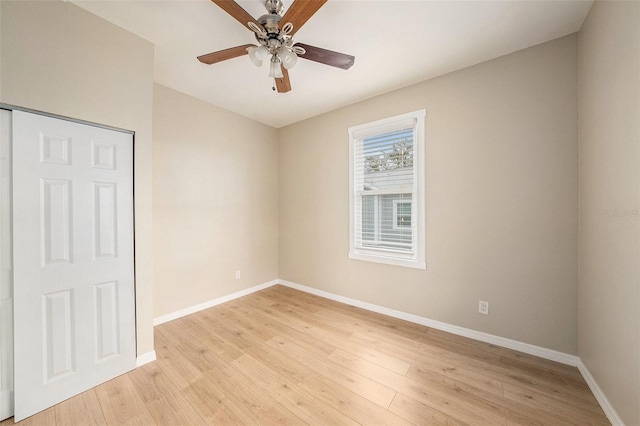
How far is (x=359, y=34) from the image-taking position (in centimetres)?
184

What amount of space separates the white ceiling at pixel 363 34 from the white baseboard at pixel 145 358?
2681 millimetres

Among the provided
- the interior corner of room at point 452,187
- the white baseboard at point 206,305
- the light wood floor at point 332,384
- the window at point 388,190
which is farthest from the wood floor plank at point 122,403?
the window at point 388,190

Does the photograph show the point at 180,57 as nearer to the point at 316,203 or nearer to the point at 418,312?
the point at 316,203

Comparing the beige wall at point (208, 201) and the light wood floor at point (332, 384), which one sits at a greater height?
the beige wall at point (208, 201)

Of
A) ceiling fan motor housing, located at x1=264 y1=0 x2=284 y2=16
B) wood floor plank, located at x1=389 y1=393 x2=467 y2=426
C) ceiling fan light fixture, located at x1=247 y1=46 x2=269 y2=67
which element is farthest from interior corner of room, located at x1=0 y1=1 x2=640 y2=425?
ceiling fan motor housing, located at x1=264 y1=0 x2=284 y2=16

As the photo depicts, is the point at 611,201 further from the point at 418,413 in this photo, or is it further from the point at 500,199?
the point at 418,413

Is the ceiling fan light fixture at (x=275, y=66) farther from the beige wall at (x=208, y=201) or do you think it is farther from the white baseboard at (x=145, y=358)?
the white baseboard at (x=145, y=358)

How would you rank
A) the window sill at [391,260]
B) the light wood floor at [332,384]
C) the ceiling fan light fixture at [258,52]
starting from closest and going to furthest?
the light wood floor at [332,384]
the ceiling fan light fixture at [258,52]
the window sill at [391,260]

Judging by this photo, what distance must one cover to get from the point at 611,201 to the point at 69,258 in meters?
3.59

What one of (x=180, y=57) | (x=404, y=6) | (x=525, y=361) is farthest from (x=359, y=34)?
(x=525, y=361)

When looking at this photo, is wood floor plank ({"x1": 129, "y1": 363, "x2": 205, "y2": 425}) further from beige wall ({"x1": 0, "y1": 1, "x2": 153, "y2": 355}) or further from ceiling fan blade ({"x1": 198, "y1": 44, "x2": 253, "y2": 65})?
ceiling fan blade ({"x1": 198, "y1": 44, "x2": 253, "y2": 65})

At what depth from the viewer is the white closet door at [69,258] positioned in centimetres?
142

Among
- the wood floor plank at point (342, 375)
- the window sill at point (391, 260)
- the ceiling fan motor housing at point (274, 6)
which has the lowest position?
the wood floor plank at point (342, 375)

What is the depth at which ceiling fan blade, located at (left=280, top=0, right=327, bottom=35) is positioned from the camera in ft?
4.00
